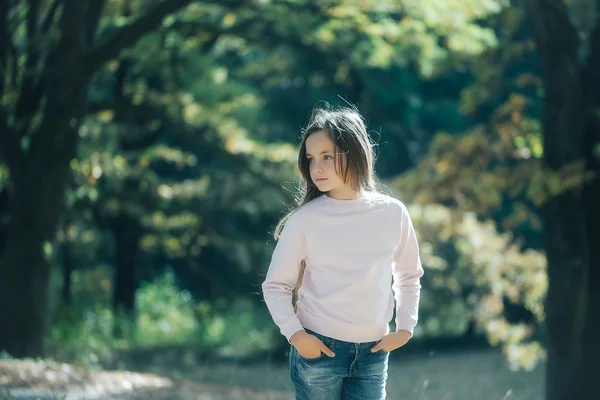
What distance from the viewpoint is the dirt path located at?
6.95 m

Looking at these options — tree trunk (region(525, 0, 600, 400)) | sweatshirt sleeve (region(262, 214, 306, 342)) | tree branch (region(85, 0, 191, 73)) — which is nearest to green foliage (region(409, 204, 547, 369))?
tree trunk (region(525, 0, 600, 400))

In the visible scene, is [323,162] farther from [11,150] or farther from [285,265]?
[11,150]

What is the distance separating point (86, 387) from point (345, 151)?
449cm

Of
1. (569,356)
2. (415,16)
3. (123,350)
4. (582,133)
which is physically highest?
(415,16)

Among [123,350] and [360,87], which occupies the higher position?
[360,87]

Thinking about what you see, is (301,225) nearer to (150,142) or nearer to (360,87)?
(360,87)

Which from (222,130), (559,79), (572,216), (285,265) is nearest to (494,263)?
(572,216)

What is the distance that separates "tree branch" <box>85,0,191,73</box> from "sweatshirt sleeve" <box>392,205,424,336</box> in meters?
6.91

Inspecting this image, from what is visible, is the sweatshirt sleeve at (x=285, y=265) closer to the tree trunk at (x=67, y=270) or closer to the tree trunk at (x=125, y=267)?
the tree trunk at (x=67, y=270)

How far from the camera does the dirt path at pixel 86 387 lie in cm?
695

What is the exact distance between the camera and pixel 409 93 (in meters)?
23.2

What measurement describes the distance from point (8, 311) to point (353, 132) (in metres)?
7.98

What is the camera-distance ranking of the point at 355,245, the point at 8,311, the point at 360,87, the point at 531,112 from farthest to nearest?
1. the point at 531,112
2. the point at 360,87
3. the point at 8,311
4. the point at 355,245

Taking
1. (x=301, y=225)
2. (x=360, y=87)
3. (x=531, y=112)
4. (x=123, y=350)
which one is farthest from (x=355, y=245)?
(x=531, y=112)
